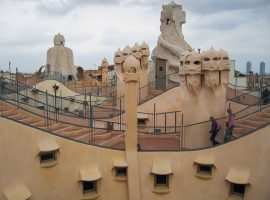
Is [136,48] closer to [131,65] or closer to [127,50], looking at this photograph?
[127,50]

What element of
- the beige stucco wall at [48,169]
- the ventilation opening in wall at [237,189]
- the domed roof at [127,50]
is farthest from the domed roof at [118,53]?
the ventilation opening in wall at [237,189]

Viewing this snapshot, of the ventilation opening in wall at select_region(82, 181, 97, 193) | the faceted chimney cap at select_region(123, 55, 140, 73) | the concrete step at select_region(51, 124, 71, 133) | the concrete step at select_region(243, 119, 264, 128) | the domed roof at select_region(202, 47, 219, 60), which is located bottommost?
the ventilation opening in wall at select_region(82, 181, 97, 193)

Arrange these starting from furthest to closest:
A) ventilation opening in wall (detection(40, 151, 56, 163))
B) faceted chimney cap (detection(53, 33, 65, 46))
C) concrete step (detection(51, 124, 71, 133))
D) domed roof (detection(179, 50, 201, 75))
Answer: faceted chimney cap (detection(53, 33, 65, 46)), domed roof (detection(179, 50, 201, 75)), concrete step (detection(51, 124, 71, 133)), ventilation opening in wall (detection(40, 151, 56, 163))

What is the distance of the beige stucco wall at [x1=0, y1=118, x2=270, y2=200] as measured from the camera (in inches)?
306

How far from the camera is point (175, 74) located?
1678 cm

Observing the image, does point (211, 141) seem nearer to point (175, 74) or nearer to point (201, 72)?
point (201, 72)

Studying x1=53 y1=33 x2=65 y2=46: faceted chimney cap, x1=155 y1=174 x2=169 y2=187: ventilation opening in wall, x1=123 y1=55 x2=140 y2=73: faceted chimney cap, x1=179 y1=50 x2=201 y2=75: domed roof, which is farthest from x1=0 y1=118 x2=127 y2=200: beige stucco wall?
x1=53 y1=33 x2=65 y2=46: faceted chimney cap

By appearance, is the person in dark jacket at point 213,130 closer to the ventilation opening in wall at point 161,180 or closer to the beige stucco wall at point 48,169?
the ventilation opening in wall at point 161,180

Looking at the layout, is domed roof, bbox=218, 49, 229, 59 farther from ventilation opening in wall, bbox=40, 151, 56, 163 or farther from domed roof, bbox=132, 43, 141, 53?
ventilation opening in wall, bbox=40, 151, 56, 163

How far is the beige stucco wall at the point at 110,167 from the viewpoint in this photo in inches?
306

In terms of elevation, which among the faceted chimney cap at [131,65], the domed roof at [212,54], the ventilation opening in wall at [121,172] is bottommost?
the ventilation opening in wall at [121,172]

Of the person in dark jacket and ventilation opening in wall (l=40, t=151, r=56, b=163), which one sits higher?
the person in dark jacket

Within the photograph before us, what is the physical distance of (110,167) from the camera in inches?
364

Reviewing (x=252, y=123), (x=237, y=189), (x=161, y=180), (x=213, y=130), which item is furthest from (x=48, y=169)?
(x=252, y=123)
